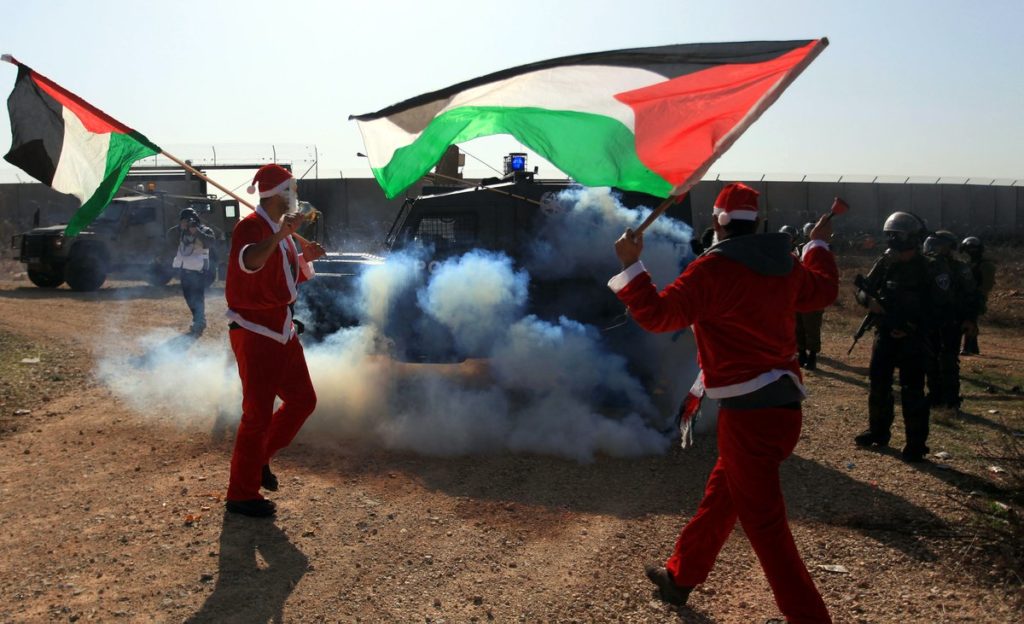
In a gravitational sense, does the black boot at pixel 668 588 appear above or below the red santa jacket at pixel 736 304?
below

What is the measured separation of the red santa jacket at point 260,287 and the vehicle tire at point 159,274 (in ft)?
51.7

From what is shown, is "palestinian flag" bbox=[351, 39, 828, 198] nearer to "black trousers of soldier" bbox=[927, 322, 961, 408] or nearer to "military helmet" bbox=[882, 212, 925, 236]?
"military helmet" bbox=[882, 212, 925, 236]

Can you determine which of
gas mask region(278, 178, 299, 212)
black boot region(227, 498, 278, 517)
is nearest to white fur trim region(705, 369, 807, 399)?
black boot region(227, 498, 278, 517)

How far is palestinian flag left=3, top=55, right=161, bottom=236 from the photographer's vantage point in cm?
579

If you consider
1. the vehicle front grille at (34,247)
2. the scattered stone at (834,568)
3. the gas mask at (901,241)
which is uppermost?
the gas mask at (901,241)

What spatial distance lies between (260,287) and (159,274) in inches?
639

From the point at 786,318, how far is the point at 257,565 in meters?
2.93

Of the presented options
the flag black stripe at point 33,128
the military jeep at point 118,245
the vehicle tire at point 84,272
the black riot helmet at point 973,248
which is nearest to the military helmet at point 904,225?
the black riot helmet at point 973,248

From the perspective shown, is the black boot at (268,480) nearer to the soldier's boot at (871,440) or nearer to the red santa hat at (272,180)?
the red santa hat at (272,180)

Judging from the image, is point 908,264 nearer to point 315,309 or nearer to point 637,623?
point 637,623

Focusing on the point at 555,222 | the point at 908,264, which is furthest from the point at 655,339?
the point at 908,264

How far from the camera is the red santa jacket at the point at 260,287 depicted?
4844 millimetres

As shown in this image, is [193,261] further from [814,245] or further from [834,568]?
[834,568]

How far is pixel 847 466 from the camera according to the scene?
6.25 m
